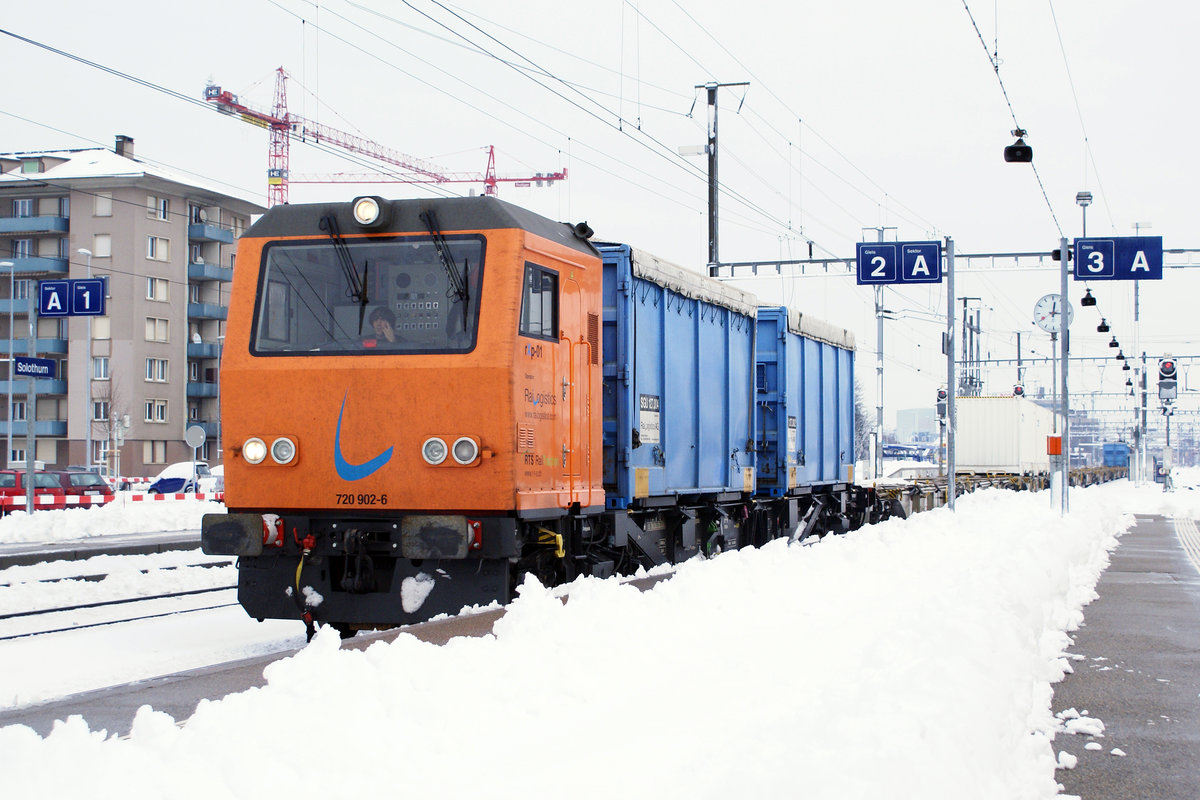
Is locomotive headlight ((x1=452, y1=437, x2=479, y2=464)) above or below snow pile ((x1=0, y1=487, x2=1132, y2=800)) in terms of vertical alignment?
above

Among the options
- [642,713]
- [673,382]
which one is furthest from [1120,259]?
[642,713]

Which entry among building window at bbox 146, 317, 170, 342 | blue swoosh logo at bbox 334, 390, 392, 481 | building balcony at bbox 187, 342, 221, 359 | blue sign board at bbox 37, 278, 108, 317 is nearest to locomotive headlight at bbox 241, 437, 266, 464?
blue swoosh logo at bbox 334, 390, 392, 481

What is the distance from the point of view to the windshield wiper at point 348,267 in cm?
943

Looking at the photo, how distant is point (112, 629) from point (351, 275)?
15.0 feet

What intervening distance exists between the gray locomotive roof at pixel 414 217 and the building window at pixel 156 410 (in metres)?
59.0

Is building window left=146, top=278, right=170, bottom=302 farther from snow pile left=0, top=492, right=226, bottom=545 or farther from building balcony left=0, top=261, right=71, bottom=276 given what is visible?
snow pile left=0, top=492, right=226, bottom=545

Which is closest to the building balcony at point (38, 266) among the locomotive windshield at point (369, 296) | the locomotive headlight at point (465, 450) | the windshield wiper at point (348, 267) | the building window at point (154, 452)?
the building window at point (154, 452)

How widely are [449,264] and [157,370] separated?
60.7 metres

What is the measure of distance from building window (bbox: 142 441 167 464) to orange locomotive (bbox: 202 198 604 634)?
59209 mm

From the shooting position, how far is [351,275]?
31.1ft

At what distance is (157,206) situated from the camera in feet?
217

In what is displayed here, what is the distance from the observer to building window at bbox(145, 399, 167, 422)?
6531 centimetres

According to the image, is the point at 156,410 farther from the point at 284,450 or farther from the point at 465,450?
the point at 465,450

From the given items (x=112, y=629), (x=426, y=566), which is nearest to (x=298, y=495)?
(x=426, y=566)
